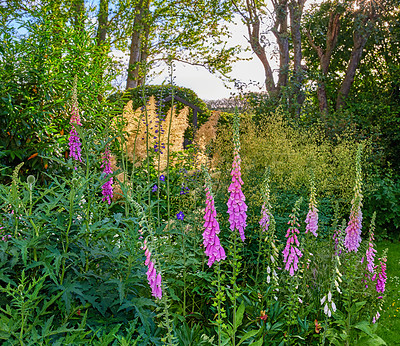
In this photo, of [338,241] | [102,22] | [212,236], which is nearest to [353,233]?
[338,241]

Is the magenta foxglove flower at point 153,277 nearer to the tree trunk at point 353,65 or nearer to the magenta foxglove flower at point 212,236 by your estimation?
the magenta foxglove flower at point 212,236

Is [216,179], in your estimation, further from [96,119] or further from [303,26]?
[303,26]

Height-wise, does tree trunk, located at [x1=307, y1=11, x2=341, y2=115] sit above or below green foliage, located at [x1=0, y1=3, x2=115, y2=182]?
above

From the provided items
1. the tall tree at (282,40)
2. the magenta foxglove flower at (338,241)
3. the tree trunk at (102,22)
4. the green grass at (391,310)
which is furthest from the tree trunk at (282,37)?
the magenta foxglove flower at (338,241)

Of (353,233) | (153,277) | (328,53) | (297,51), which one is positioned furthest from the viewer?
(328,53)

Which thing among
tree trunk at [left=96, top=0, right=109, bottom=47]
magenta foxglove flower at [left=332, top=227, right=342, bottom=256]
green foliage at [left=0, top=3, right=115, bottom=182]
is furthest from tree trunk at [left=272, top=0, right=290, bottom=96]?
magenta foxglove flower at [left=332, top=227, right=342, bottom=256]

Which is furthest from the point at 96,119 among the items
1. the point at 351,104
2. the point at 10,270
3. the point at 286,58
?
the point at 286,58

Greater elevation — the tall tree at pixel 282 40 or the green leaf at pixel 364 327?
the tall tree at pixel 282 40

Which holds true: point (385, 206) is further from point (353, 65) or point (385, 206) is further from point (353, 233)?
point (353, 233)

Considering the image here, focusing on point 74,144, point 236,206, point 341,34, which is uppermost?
point 341,34

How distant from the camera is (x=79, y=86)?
15.0 ft

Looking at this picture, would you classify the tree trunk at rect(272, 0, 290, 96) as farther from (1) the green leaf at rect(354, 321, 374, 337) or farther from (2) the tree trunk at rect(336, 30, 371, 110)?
(1) the green leaf at rect(354, 321, 374, 337)

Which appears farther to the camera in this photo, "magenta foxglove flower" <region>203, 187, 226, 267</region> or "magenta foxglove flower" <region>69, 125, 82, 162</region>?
"magenta foxglove flower" <region>69, 125, 82, 162</region>

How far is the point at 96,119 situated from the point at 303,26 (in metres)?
11.8
